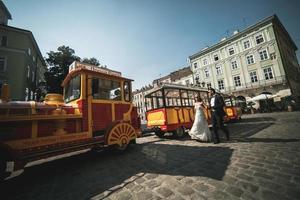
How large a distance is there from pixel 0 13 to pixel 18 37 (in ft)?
28.8

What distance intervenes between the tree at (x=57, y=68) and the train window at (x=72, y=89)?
18.0 metres

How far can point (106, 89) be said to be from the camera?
17.1 feet

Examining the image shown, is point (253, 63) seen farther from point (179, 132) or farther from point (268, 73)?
point (179, 132)

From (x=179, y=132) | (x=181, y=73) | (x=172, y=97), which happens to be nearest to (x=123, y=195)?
(x=179, y=132)

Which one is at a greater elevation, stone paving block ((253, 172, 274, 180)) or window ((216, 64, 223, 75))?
window ((216, 64, 223, 75))

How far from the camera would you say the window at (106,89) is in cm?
483

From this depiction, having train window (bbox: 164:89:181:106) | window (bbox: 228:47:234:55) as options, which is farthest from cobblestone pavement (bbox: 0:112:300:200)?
window (bbox: 228:47:234:55)

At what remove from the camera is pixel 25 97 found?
65.8 ft

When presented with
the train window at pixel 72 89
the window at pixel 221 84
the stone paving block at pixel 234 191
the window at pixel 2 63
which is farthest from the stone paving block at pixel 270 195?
the window at pixel 221 84

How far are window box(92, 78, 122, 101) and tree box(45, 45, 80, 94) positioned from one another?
18935 millimetres

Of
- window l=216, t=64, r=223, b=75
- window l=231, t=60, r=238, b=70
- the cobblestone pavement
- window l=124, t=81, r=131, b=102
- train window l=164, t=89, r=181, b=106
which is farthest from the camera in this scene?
window l=216, t=64, r=223, b=75

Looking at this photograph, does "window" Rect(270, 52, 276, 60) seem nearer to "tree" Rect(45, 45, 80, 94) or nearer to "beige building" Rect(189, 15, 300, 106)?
"beige building" Rect(189, 15, 300, 106)

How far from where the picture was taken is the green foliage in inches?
802

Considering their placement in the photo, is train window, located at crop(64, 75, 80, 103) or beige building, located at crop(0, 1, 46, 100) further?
beige building, located at crop(0, 1, 46, 100)
